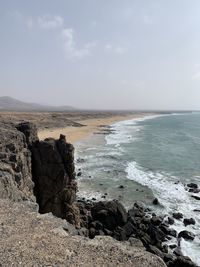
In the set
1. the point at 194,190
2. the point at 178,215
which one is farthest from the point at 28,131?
the point at 194,190

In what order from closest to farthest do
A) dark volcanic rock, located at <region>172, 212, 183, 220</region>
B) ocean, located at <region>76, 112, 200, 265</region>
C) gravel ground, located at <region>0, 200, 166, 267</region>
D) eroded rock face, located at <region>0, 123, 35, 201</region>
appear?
gravel ground, located at <region>0, 200, 166, 267</region>
eroded rock face, located at <region>0, 123, 35, 201</region>
dark volcanic rock, located at <region>172, 212, 183, 220</region>
ocean, located at <region>76, 112, 200, 265</region>

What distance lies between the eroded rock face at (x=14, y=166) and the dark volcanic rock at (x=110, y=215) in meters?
6.65

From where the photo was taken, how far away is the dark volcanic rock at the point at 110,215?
2598 centimetres

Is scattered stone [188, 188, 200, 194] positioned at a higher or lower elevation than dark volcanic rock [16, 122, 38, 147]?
lower

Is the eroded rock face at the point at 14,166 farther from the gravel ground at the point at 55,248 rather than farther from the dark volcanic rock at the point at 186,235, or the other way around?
the dark volcanic rock at the point at 186,235

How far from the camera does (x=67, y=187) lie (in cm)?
2458

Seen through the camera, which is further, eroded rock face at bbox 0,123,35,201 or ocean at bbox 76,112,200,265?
ocean at bbox 76,112,200,265

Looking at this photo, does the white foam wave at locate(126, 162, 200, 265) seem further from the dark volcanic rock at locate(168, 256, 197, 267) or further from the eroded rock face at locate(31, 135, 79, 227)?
the eroded rock face at locate(31, 135, 79, 227)

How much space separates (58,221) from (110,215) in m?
13.2

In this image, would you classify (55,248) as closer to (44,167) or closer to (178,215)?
(44,167)

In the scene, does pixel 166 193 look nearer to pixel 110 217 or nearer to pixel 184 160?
pixel 110 217

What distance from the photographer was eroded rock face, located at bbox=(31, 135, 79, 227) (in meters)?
23.6

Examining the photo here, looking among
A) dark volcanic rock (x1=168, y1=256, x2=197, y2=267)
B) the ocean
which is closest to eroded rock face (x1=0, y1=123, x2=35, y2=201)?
dark volcanic rock (x1=168, y1=256, x2=197, y2=267)

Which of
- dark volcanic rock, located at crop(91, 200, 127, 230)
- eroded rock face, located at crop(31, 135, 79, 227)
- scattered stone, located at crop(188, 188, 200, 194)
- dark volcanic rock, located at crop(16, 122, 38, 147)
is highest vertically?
dark volcanic rock, located at crop(16, 122, 38, 147)
